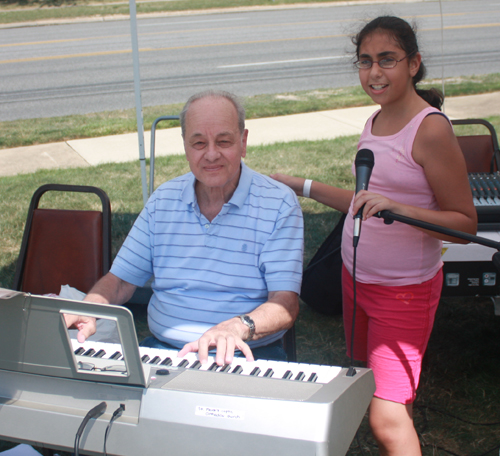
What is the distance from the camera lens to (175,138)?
7.28 meters

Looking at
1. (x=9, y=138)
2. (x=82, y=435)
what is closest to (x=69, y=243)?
(x=82, y=435)

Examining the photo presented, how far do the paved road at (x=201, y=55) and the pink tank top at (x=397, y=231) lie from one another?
5.38 meters

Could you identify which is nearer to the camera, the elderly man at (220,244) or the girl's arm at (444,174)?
the girl's arm at (444,174)

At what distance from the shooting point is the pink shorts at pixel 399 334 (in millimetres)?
1928

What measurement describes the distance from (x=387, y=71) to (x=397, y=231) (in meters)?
0.52

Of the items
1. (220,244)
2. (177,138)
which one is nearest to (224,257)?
(220,244)

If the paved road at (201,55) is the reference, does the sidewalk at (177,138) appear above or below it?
below

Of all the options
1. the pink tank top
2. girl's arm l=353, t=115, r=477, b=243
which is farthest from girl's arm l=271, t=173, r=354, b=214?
girl's arm l=353, t=115, r=477, b=243

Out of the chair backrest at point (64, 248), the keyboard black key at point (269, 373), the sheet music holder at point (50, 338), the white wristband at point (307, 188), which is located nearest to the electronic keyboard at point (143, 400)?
the sheet music holder at point (50, 338)

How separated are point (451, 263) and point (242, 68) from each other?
9394 millimetres

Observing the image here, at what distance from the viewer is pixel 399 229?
1932 mm

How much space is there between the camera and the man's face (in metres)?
2.09

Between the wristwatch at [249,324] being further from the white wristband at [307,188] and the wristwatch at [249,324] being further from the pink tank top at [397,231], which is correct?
the white wristband at [307,188]

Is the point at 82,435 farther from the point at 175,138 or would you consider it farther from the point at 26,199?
the point at 175,138
